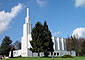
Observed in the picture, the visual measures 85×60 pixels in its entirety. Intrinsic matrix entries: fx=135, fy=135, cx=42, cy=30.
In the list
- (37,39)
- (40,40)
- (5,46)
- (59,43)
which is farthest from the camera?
(59,43)

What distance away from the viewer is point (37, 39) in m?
46.2

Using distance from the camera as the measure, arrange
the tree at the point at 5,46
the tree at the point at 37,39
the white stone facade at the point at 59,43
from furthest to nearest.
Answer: the white stone facade at the point at 59,43 < the tree at the point at 5,46 < the tree at the point at 37,39

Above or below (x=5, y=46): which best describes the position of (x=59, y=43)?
above

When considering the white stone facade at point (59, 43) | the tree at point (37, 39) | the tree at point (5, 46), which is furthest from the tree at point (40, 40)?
the tree at point (5, 46)

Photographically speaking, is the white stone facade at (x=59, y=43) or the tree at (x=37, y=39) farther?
the white stone facade at (x=59, y=43)

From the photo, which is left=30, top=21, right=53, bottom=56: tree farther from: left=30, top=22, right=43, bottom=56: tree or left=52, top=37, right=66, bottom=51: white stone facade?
left=52, top=37, right=66, bottom=51: white stone facade

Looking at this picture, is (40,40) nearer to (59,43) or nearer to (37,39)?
(37,39)

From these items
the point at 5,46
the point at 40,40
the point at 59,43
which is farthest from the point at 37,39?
the point at 59,43

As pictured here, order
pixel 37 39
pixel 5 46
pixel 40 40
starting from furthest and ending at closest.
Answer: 1. pixel 5 46
2. pixel 37 39
3. pixel 40 40

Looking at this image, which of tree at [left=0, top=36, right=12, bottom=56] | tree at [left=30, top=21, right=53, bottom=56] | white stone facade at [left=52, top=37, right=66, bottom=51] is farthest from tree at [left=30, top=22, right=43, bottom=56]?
tree at [left=0, top=36, right=12, bottom=56]

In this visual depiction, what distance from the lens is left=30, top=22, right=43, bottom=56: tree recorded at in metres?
45.4

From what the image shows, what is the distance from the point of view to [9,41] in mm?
83000

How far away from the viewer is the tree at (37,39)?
149 feet

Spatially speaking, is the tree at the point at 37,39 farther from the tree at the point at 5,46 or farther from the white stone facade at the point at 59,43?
the tree at the point at 5,46
